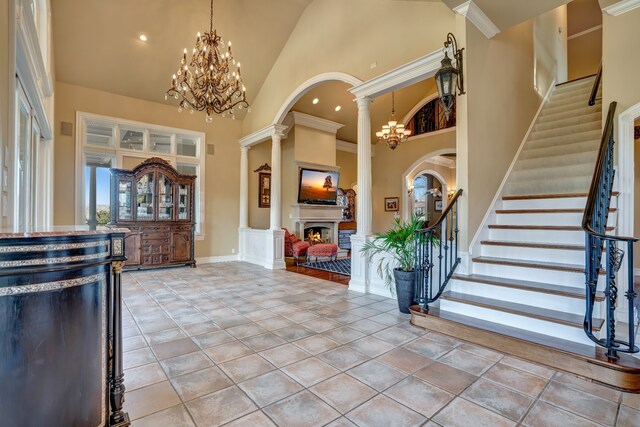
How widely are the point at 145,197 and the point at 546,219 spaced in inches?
278

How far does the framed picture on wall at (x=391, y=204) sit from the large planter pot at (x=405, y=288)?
7.41 meters

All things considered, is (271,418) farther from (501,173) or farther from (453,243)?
(501,173)

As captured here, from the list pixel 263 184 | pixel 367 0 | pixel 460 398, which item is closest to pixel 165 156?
pixel 263 184

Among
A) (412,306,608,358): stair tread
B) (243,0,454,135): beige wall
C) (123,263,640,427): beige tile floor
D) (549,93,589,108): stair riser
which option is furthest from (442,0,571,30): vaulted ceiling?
(123,263,640,427): beige tile floor

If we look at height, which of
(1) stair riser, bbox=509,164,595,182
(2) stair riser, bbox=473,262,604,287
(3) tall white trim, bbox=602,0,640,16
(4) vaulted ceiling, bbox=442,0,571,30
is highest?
(3) tall white trim, bbox=602,0,640,16

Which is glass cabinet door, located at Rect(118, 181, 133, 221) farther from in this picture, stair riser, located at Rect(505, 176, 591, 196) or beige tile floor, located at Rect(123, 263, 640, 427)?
stair riser, located at Rect(505, 176, 591, 196)

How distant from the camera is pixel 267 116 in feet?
24.4

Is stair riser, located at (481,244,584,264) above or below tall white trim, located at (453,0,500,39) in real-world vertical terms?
below

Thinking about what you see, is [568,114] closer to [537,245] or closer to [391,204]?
[537,245]

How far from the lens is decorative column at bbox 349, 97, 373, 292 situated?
4.96 m

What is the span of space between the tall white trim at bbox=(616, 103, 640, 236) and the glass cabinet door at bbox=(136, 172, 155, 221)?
24.9 ft

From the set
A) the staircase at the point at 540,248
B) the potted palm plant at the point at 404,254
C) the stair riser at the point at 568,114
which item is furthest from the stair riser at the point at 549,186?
the stair riser at the point at 568,114

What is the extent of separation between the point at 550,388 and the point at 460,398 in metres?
0.70

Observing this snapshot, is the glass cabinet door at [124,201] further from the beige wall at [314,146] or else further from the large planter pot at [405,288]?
the large planter pot at [405,288]
